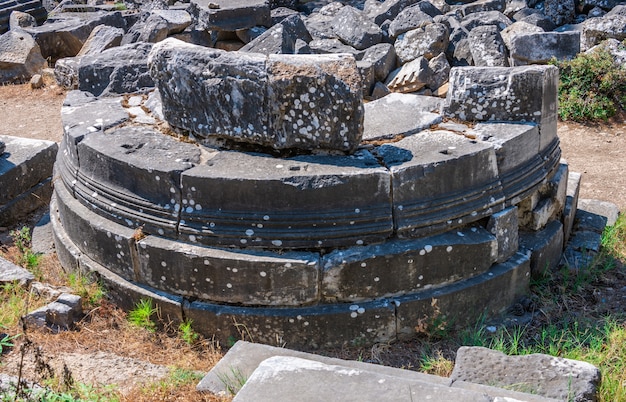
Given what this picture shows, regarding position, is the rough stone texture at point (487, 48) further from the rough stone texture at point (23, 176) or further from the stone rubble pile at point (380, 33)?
the rough stone texture at point (23, 176)

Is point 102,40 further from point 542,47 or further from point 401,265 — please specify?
point 401,265

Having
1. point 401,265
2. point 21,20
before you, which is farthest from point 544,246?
point 21,20

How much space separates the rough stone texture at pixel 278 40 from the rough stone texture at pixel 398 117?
3695 millimetres

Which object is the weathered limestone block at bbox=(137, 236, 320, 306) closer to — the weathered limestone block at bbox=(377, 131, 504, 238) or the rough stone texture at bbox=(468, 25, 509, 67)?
the weathered limestone block at bbox=(377, 131, 504, 238)

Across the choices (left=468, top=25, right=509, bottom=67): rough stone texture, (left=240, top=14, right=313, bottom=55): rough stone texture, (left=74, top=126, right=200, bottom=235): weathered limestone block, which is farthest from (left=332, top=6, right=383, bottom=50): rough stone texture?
(left=74, top=126, right=200, bottom=235): weathered limestone block

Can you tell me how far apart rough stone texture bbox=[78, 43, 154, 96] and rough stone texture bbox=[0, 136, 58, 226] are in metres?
0.85

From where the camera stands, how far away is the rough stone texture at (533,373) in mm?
3320

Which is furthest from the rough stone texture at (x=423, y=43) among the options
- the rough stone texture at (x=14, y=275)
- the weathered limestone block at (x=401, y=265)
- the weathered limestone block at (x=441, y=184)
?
the rough stone texture at (x=14, y=275)

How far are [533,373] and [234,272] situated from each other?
1.81 metres

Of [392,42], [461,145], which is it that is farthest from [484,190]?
[392,42]

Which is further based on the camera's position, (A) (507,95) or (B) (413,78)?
(B) (413,78)

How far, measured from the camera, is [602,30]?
30.4 ft

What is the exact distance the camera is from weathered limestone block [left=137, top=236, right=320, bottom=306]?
Result: 419cm

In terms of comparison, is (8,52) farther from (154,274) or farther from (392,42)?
(154,274)
